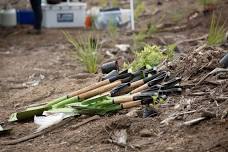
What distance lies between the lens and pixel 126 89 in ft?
14.8

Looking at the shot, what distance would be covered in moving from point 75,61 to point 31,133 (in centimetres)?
322

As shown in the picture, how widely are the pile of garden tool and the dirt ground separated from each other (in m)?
0.09

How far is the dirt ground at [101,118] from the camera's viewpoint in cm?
344

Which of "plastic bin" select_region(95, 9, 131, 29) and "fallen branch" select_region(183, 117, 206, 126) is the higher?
"plastic bin" select_region(95, 9, 131, 29)

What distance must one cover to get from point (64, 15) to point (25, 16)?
0.81 meters

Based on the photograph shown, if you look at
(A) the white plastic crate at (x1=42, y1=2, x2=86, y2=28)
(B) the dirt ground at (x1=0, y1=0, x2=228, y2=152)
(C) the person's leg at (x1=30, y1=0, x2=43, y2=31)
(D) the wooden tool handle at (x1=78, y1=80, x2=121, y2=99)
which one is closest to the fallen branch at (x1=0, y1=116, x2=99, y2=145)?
(B) the dirt ground at (x1=0, y1=0, x2=228, y2=152)

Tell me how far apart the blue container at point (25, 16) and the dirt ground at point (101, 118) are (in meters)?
1.51

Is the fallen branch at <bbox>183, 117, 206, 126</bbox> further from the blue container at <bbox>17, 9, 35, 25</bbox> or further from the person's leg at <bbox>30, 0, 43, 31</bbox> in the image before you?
the blue container at <bbox>17, 9, 35, 25</bbox>

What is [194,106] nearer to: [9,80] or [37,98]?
[37,98]

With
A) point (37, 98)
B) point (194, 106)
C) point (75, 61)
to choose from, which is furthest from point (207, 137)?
point (75, 61)

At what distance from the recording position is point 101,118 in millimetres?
4109

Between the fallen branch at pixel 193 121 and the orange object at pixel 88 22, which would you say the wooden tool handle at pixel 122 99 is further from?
the orange object at pixel 88 22

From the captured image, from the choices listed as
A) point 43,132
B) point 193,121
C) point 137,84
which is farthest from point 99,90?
point 193,121

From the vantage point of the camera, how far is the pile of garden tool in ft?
13.7
